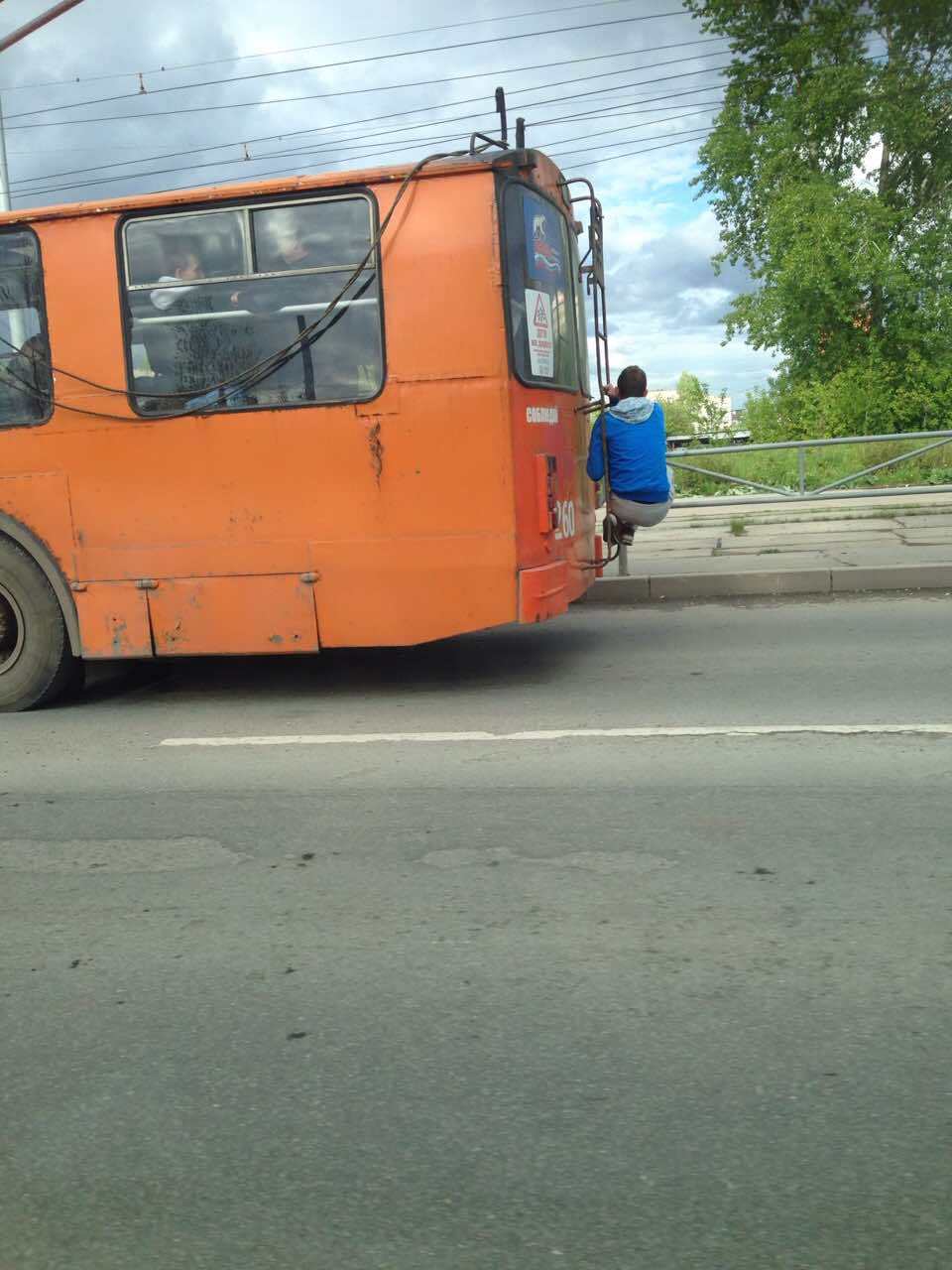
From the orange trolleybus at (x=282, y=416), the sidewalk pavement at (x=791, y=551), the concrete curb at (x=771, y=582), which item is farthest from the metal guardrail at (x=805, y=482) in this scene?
the orange trolleybus at (x=282, y=416)

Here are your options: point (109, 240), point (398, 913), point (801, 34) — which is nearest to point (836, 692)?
point (398, 913)

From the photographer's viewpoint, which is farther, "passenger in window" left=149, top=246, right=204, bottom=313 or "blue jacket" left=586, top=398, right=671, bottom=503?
"blue jacket" left=586, top=398, right=671, bottom=503

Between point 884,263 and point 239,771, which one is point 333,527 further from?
point 884,263

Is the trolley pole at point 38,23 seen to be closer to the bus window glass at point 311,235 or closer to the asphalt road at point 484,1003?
the bus window glass at point 311,235

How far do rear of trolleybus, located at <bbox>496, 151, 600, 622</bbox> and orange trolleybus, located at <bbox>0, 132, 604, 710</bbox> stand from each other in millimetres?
25

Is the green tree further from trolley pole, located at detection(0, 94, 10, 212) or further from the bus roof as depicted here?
the bus roof

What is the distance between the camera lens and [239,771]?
19.5 feet

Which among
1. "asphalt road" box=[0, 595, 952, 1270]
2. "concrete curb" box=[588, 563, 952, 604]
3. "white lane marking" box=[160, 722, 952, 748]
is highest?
"concrete curb" box=[588, 563, 952, 604]

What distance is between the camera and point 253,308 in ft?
23.9

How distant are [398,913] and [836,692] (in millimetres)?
3716

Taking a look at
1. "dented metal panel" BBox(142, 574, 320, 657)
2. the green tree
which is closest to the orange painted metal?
"dented metal panel" BBox(142, 574, 320, 657)

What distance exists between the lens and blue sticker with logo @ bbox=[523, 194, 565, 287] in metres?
7.29

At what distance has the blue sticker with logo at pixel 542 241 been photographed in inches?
287

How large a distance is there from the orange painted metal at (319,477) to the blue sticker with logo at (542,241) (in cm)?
18
